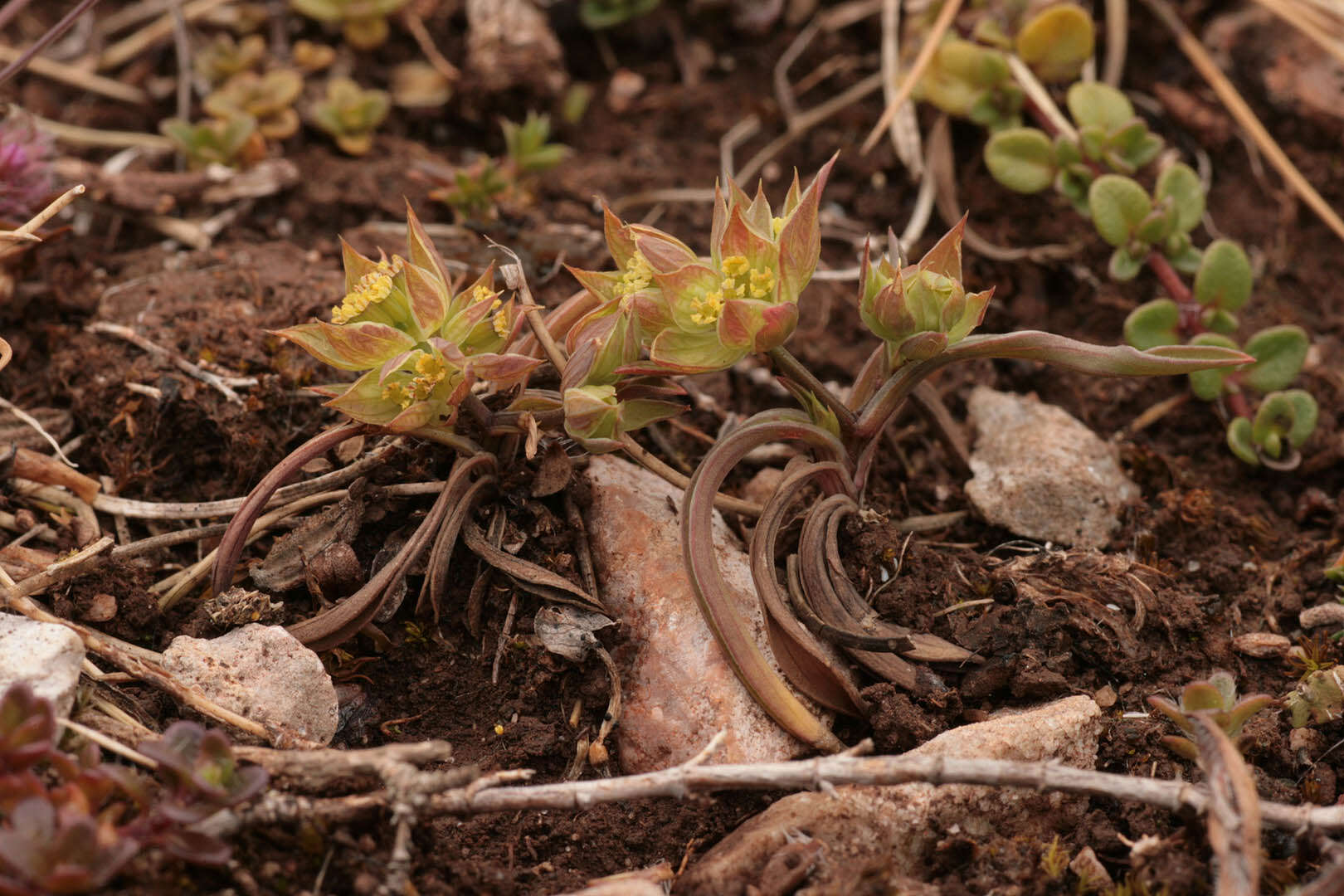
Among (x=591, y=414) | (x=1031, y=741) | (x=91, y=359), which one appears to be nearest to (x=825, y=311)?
(x=591, y=414)

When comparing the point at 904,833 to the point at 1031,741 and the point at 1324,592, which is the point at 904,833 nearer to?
the point at 1031,741

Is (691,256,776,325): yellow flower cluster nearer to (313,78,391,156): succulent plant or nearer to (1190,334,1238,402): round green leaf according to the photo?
(1190,334,1238,402): round green leaf

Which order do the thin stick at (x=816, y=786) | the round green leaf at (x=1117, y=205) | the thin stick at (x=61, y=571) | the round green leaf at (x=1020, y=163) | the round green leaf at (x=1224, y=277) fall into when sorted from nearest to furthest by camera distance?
the thin stick at (x=816, y=786) → the thin stick at (x=61, y=571) → the round green leaf at (x=1224, y=277) → the round green leaf at (x=1117, y=205) → the round green leaf at (x=1020, y=163)

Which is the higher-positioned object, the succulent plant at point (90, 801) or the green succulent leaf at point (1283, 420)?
the succulent plant at point (90, 801)

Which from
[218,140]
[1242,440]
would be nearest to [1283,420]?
[1242,440]

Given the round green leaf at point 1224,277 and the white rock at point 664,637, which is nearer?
the white rock at point 664,637

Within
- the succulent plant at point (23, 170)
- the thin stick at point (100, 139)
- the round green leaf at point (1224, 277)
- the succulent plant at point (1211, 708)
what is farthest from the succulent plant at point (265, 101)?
the succulent plant at point (1211, 708)

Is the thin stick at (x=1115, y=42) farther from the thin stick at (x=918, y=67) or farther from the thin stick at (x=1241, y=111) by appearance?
the thin stick at (x=918, y=67)

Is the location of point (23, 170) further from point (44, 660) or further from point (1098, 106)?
point (1098, 106)
